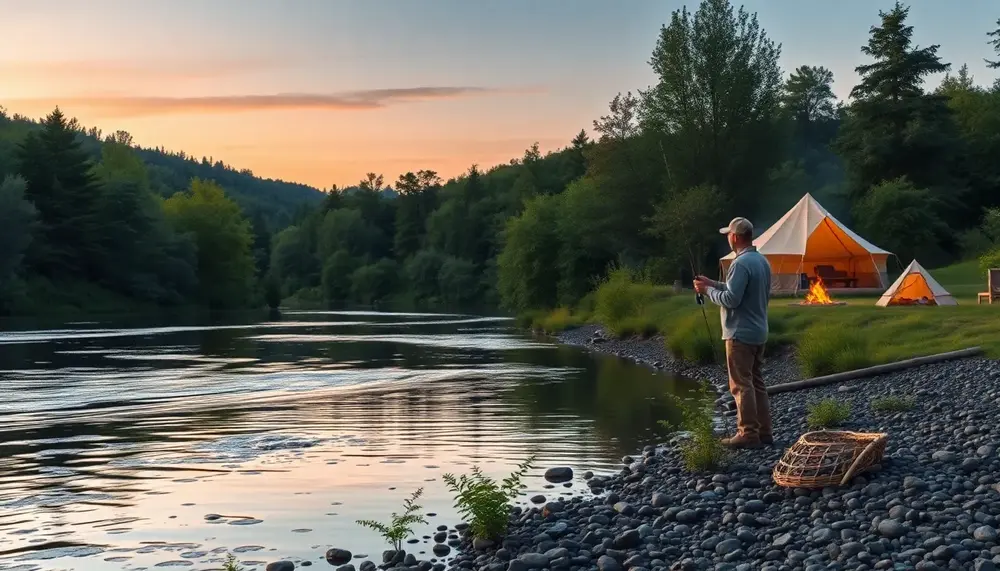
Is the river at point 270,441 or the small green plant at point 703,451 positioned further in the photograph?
the small green plant at point 703,451

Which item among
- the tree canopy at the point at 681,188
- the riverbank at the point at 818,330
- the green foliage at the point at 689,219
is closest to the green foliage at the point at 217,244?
the tree canopy at the point at 681,188

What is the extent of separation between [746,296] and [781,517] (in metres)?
2.81

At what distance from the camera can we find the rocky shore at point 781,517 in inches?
286

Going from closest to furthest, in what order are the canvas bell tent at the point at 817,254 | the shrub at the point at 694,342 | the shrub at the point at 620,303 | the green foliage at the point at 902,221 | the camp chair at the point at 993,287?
the shrub at the point at 694,342
the camp chair at the point at 993,287
the shrub at the point at 620,303
the canvas bell tent at the point at 817,254
the green foliage at the point at 902,221

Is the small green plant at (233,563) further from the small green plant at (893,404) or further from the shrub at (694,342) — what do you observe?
the shrub at (694,342)

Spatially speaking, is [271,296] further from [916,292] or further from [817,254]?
[916,292]

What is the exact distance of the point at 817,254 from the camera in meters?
38.0

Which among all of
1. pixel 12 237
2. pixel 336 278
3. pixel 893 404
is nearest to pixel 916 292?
pixel 893 404

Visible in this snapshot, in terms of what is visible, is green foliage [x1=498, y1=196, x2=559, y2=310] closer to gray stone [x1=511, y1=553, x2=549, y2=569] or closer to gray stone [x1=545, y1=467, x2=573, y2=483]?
gray stone [x1=545, y1=467, x2=573, y2=483]

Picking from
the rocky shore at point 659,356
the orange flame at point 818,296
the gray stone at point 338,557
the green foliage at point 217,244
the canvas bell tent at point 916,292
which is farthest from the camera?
the green foliage at point 217,244

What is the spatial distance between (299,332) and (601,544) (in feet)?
136

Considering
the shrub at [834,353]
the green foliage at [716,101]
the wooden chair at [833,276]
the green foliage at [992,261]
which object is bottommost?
the shrub at [834,353]

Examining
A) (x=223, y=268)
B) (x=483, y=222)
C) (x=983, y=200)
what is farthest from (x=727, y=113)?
(x=483, y=222)

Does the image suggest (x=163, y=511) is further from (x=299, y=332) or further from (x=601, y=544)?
(x=299, y=332)
